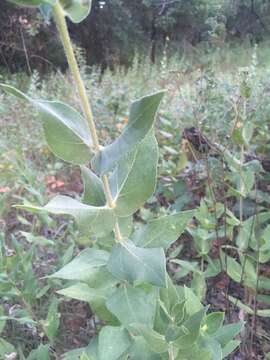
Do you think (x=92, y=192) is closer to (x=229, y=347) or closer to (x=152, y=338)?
(x=152, y=338)

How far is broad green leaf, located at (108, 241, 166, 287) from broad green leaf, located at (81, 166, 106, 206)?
0.26ft

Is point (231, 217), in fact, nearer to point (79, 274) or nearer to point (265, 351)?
point (265, 351)

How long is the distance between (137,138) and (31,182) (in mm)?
1010

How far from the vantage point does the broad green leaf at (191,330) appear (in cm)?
75

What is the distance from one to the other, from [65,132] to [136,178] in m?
0.15

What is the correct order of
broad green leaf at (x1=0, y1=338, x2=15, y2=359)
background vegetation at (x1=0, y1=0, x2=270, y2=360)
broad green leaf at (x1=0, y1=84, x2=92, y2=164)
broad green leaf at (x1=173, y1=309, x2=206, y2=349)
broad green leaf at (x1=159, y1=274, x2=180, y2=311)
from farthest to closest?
background vegetation at (x1=0, y1=0, x2=270, y2=360) < broad green leaf at (x1=0, y1=338, x2=15, y2=359) < broad green leaf at (x1=159, y1=274, x2=180, y2=311) < broad green leaf at (x1=173, y1=309, x2=206, y2=349) < broad green leaf at (x1=0, y1=84, x2=92, y2=164)

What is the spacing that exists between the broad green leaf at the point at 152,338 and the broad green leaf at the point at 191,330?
23mm

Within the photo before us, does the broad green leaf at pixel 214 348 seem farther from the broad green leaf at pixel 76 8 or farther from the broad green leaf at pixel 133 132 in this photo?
the broad green leaf at pixel 76 8

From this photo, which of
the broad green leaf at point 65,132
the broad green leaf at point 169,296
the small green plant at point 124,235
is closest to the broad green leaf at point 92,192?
the small green plant at point 124,235

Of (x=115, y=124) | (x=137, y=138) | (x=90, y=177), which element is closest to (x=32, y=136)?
(x=115, y=124)

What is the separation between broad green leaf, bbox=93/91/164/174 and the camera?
0.59m

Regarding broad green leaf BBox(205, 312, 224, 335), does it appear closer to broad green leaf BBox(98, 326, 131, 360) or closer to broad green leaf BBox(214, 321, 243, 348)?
broad green leaf BBox(214, 321, 243, 348)

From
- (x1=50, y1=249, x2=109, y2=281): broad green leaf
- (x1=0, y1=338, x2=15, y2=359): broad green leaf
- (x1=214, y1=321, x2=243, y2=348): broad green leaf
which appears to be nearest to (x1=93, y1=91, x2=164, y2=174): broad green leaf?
(x1=50, y1=249, x2=109, y2=281): broad green leaf

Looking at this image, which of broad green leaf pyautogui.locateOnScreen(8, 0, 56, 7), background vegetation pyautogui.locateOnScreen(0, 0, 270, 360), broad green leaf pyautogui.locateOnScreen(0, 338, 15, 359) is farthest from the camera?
background vegetation pyautogui.locateOnScreen(0, 0, 270, 360)
